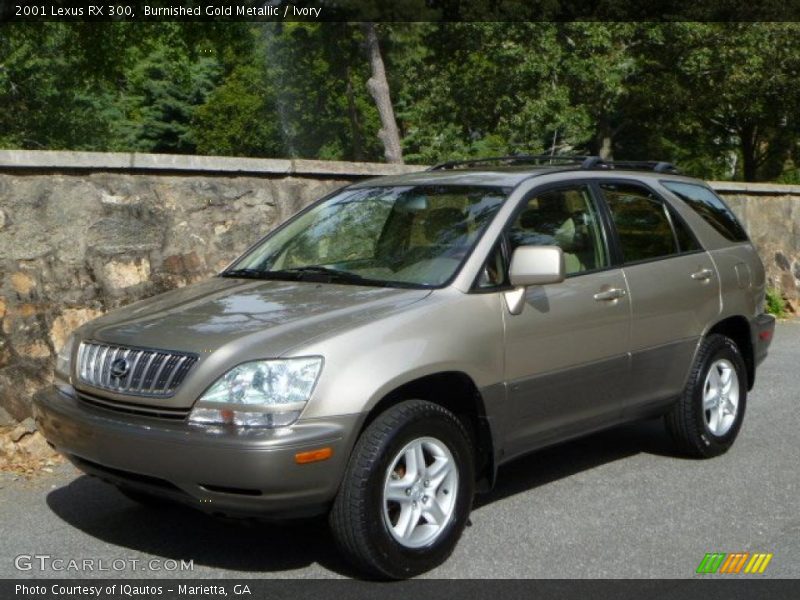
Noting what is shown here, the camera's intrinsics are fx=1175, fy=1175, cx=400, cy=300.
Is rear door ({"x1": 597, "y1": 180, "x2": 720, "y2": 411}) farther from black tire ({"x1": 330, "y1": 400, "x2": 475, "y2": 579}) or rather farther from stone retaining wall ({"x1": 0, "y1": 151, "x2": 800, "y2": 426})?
stone retaining wall ({"x1": 0, "y1": 151, "x2": 800, "y2": 426})

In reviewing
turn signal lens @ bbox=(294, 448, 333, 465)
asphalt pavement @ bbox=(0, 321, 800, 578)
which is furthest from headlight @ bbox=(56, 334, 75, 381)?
turn signal lens @ bbox=(294, 448, 333, 465)

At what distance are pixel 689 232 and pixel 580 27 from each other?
74.8 ft

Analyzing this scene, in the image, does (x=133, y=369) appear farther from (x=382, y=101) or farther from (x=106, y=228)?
(x=382, y=101)

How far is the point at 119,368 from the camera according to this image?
504cm

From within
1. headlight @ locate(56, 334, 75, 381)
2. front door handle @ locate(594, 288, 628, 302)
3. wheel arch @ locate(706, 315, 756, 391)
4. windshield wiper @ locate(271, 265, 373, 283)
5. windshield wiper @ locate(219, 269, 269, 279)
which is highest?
windshield wiper @ locate(271, 265, 373, 283)

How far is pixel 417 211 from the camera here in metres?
6.21

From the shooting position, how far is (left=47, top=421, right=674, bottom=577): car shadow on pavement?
5328mm

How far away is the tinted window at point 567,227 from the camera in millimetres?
6031

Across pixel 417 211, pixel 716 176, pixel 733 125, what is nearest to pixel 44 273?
pixel 417 211

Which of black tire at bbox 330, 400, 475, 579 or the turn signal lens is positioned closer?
the turn signal lens

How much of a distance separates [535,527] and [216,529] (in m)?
1.58

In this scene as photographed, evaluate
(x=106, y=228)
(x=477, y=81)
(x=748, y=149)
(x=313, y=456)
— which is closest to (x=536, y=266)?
(x=313, y=456)

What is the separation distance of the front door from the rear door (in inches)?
6.0
